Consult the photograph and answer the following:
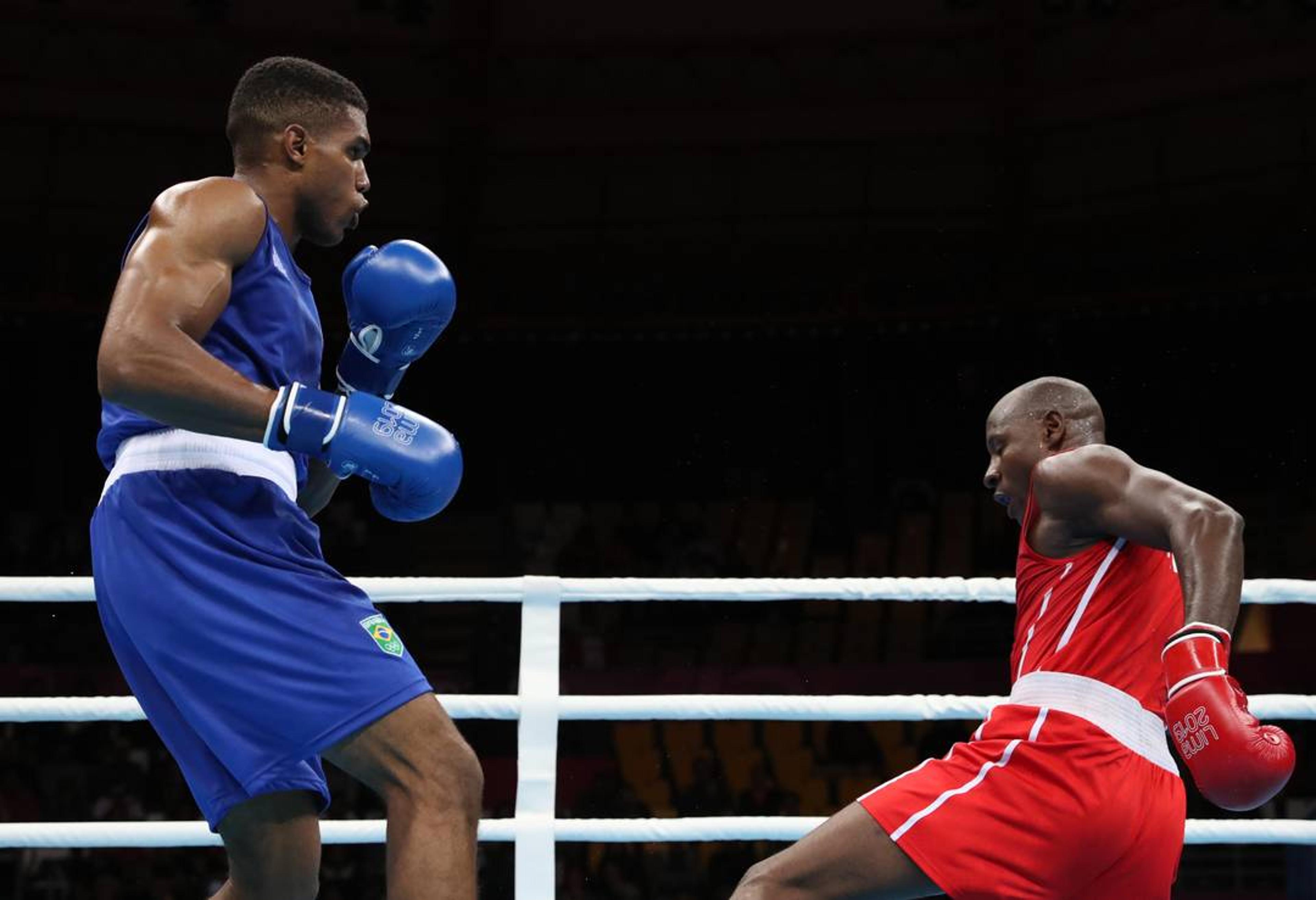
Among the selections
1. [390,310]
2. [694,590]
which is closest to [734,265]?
[694,590]

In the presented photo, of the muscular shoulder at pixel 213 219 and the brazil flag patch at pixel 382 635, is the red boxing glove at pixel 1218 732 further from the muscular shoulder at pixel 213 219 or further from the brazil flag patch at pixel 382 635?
the muscular shoulder at pixel 213 219

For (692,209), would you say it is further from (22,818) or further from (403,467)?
(403,467)

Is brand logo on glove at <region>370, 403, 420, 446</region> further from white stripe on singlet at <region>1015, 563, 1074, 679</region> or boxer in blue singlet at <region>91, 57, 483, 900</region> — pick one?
white stripe on singlet at <region>1015, 563, 1074, 679</region>

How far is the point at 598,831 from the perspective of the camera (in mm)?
2932

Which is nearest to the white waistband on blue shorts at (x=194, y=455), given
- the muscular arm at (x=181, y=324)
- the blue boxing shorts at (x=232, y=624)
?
the blue boxing shorts at (x=232, y=624)

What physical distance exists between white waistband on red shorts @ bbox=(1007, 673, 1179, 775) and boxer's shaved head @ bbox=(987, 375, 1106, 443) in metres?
0.43

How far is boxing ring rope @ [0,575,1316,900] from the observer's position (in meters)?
2.84

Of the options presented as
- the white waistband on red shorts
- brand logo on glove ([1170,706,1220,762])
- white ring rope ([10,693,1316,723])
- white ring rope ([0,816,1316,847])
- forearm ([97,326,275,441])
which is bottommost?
white ring rope ([0,816,1316,847])

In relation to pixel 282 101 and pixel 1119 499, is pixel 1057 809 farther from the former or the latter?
pixel 282 101

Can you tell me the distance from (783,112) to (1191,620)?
10.8m

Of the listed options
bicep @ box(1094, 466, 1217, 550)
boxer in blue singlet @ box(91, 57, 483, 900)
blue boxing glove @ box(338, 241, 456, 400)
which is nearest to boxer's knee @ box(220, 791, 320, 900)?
boxer in blue singlet @ box(91, 57, 483, 900)

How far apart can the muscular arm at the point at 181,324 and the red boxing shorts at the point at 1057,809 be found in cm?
109

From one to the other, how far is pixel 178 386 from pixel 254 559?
0.82 feet

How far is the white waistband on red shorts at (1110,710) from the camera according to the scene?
89.0 inches
